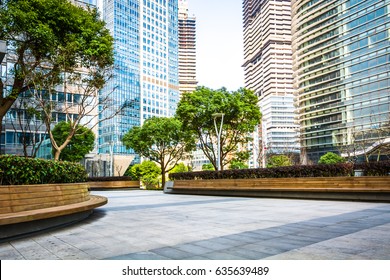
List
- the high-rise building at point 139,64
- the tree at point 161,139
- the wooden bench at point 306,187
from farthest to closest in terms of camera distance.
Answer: the high-rise building at point 139,64 → the tree at point 161,139 → the wooden bench at point 306,187

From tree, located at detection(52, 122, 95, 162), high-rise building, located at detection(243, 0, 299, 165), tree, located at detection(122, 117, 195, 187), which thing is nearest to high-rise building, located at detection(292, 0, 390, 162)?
tree, located at detection(122, 117, 195, 187)

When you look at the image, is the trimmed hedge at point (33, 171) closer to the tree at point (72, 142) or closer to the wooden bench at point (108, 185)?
the wooden bench at point (108, 185)

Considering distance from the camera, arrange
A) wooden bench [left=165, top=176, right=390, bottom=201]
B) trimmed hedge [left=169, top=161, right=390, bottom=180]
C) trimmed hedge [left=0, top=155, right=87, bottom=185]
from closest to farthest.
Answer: trimmed hedge [left=0, top=155, right=87, bottom=185], wooden bench [left=165, top=176, right=390, bottom=201], trimmed hedge [left=169, top=161, right=390, bottom=180]

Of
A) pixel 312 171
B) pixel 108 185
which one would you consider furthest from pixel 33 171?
pixel 108 185

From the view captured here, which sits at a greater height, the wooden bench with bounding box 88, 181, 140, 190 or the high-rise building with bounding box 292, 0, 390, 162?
the high-rise building with bounding box 292, 0, 390, 162

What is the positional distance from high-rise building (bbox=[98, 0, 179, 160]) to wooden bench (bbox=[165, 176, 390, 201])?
275 ft

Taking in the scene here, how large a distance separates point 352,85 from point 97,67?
76.3m

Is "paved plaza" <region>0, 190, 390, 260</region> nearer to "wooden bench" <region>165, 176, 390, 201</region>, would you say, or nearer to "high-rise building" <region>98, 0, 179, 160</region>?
"wooden bench" <region>165, 176, 390, 201</region>

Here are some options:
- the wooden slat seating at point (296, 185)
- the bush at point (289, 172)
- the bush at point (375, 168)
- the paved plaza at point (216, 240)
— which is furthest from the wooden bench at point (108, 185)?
the paved plaza at point (216, 240)

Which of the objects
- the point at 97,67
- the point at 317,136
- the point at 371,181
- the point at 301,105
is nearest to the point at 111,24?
the point at 301,105

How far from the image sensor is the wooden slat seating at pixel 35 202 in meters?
5.77

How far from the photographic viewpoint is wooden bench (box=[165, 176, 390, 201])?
11773mm
